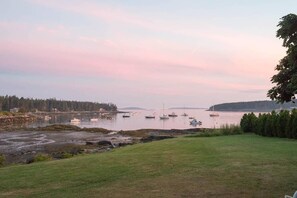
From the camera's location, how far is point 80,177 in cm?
1021

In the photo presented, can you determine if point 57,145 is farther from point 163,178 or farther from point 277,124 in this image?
point 163,178

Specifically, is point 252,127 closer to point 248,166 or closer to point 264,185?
point 248,166

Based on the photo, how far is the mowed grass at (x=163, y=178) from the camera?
8234 millimetres

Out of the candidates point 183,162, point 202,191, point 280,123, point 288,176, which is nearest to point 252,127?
point 280,123

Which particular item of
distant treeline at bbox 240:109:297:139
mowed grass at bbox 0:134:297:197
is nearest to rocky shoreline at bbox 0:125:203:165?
mowed grass at bbox 0:134:297:197

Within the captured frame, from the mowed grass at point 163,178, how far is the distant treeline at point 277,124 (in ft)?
32.9

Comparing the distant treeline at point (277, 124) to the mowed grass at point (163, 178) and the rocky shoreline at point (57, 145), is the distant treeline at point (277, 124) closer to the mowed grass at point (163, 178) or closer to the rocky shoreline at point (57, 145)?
the mowed grass at point (163, 178)

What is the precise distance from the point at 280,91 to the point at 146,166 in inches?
187

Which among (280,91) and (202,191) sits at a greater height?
(280,91)

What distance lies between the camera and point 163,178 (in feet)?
31.7

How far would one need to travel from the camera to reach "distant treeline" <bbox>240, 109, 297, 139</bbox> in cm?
2260

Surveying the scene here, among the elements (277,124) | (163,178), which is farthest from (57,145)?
(163,178)

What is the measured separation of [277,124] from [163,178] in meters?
16.4

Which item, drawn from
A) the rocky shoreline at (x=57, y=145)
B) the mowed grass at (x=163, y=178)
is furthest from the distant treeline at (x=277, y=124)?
the rocky shoreline at (x=57, y=145)
